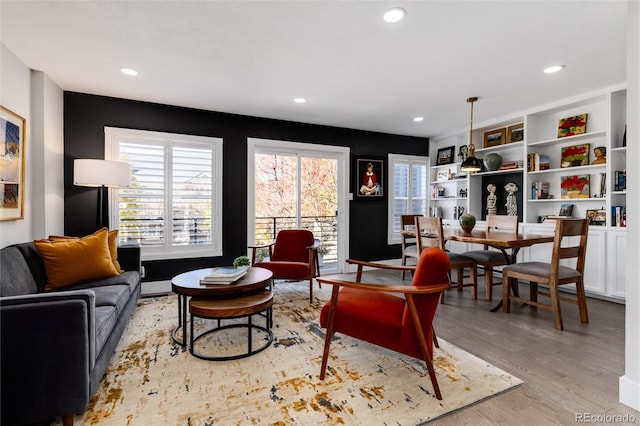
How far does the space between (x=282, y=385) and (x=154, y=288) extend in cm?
282

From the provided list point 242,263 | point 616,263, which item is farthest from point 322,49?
point 616,263

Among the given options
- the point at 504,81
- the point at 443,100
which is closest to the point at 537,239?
the point at 504,81

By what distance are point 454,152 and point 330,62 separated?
148 inches

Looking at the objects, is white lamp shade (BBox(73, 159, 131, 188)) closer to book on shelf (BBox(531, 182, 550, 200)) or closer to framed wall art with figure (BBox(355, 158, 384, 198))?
framed wall art with figure (BBox(355, 158, 384, 198))

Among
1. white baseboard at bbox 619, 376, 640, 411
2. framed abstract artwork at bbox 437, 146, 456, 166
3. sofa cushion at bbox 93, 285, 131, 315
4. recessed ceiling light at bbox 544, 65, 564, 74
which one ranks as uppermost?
recessed ceiling light at bbox 544, 65, 564, 74

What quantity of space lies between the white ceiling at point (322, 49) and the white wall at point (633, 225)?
53cm

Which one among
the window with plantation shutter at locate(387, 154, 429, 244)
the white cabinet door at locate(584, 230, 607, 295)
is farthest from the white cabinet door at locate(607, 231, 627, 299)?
the window with plantation shutter at locate(387, 154, 429, 244)

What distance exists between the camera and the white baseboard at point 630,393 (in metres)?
1.78

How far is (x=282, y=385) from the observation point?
2.01 meters

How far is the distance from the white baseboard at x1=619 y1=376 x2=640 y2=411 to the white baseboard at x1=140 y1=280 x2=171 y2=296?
4323mm

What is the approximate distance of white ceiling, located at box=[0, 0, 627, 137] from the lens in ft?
7.14

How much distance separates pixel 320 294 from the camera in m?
4.07

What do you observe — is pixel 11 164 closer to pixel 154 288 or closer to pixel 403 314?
pixel 154 288

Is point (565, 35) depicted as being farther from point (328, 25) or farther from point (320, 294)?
point (320, 294)
